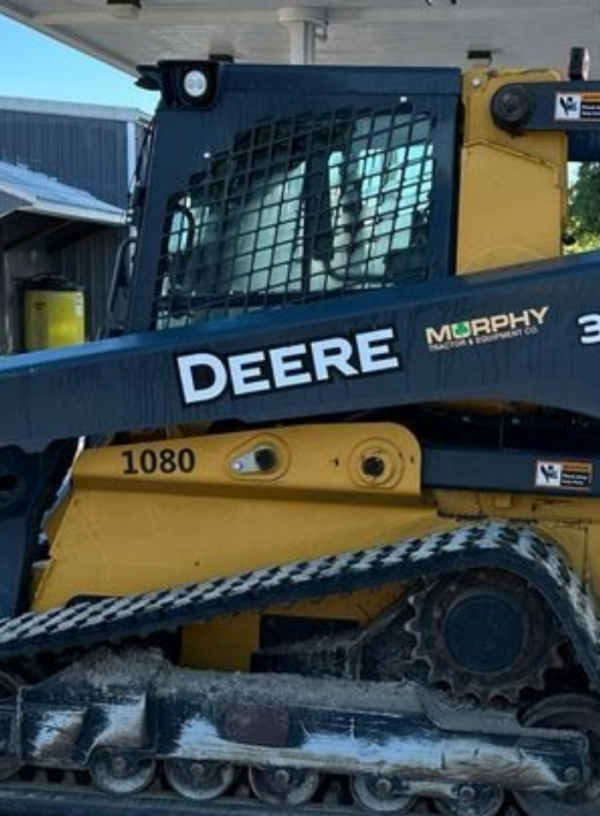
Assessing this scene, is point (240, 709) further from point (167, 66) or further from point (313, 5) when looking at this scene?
point (313, 5)

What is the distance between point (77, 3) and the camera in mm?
9992

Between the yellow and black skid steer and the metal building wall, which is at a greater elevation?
the metal building wall

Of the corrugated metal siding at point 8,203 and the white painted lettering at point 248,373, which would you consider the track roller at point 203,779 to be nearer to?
the white painted lettering at point 248,373

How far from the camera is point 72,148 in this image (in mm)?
26469

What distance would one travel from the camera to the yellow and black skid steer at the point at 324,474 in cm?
382

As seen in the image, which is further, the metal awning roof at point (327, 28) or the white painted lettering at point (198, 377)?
the metal awning roof at point (327, 28)

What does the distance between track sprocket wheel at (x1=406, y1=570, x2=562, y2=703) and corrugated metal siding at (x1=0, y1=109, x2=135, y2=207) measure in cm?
2313

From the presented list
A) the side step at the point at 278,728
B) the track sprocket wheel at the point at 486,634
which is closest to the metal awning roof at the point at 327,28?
the track sprocket wheel at the point at 486,634

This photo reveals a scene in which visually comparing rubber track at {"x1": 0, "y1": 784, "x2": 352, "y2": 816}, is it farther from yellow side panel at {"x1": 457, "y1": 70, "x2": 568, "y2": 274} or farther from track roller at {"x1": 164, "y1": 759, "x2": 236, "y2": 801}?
yellow side panel at {"x1": 457, "y1": 70, "x2": 568, "y2": 274}

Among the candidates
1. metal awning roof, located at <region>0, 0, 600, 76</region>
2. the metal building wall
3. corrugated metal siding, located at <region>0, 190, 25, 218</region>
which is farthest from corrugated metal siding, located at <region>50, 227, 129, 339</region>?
metal awning roof, located at <region>0, 0, 600, 76</region>

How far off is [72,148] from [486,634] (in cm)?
2423

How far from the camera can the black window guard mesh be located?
163 inches

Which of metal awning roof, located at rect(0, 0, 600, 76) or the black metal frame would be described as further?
metal awning roof, located at rect(0, 0, 600, 76)

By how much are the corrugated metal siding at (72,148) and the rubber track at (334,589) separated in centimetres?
2277
